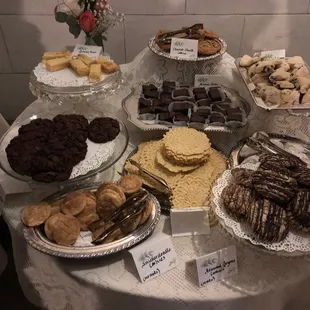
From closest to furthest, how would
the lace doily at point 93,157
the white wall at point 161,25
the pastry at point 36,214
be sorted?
1. the pastry at point 36,214
2. the lace doily at point 93,157
3. the white wall at point 161,25

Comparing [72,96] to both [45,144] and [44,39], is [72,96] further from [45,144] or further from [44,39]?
[44,39]

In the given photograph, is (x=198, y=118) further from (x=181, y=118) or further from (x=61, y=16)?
(x=61, y=16)

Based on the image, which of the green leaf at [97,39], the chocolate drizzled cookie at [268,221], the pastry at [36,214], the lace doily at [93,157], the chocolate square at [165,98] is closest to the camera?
the chocolate drizzled cookie at [268,221]

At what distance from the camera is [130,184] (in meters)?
0.96

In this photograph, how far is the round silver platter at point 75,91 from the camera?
4.12 feet

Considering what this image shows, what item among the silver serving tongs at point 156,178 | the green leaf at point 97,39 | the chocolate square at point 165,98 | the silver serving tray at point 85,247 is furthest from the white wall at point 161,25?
the silver serving tray at point 85,247

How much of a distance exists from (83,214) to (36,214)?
11cm

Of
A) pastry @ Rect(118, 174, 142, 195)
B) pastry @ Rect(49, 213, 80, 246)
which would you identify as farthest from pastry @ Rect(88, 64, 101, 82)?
pastry @ Rect(49, 213, 80, 246)

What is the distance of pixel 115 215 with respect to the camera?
0.89 m

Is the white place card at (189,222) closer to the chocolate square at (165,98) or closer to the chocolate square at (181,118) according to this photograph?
the chocolate square at (181,118)

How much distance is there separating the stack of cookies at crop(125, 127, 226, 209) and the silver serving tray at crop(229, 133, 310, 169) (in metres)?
0.04

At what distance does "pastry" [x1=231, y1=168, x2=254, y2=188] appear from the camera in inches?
34.1

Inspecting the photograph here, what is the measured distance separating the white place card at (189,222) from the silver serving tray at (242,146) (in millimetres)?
202

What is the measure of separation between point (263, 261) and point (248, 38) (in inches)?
59.1
